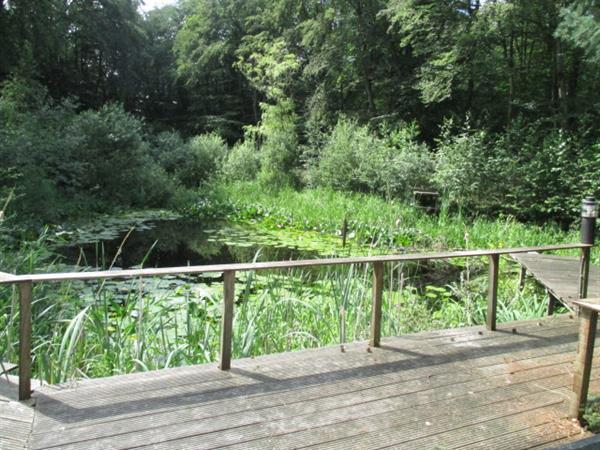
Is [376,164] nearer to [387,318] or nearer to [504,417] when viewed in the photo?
[387,318]

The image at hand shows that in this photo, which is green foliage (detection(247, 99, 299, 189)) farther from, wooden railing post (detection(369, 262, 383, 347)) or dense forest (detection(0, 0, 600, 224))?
wooden railing post (detection(369, 262, 383, 347))

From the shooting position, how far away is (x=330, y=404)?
245 centimetres

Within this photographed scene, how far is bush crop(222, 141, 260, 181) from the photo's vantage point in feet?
59.5

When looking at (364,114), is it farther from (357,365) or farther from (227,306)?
(227,306)

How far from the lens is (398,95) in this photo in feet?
61.9

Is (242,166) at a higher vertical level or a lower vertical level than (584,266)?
higher

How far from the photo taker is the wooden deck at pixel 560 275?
171 inches

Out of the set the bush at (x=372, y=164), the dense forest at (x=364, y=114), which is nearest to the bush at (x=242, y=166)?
the dense forest at (x=364, y=114)

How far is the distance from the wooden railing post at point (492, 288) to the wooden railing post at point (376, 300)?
0.90m

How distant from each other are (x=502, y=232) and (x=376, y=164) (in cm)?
473

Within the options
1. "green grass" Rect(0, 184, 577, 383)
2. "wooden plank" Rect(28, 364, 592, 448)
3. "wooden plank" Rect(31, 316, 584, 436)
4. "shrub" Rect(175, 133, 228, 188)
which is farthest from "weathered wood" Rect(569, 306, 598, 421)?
"shrub" Rect(175, 133, 228, 188)

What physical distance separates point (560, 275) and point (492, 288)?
1.81 meters

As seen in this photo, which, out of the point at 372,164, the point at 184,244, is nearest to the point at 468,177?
the point at 372,164

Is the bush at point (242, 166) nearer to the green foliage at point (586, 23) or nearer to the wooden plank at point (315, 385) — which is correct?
the green foliage at point (586, 23)
